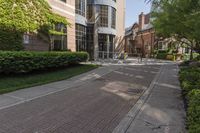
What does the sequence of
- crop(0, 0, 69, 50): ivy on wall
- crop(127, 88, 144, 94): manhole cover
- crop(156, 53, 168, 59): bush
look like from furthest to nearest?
crop(156, 53, 168, 59): bush → crop(0, 0, 69, 50): ivy on wall → crop(127, 88, 144, 94): manhole cover

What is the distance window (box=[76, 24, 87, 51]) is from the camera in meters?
24.3

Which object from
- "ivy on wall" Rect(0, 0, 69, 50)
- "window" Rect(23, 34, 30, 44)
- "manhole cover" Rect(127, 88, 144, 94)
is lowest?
"manhole cover" Rect(127, 88, 144, 94)

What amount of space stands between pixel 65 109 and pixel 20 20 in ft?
29.1

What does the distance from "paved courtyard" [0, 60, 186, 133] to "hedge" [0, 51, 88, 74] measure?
1.96m

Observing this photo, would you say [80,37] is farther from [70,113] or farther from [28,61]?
[70,113]

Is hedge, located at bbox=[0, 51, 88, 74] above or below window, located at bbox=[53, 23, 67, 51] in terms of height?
below

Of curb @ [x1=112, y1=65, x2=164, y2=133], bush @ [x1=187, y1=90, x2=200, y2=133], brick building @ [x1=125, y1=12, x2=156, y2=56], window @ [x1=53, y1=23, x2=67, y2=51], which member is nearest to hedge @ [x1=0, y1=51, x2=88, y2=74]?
window @ [x1=53, y1=23, x2=67, y2=51]

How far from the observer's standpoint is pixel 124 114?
6.32m

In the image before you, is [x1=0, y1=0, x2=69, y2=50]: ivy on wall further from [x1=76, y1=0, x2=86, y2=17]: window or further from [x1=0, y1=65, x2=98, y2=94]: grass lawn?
[x1=76, y1=0, x2=86, y2=17]: window

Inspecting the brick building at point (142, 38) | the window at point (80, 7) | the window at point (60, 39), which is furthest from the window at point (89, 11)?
the brick building at point (142, 38)

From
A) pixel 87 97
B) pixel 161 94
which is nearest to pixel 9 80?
pixel 87 97

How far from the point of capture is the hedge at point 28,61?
32.4 ft

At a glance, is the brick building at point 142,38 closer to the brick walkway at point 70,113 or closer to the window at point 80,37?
the window at point 80,37

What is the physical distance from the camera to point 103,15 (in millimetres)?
29875
